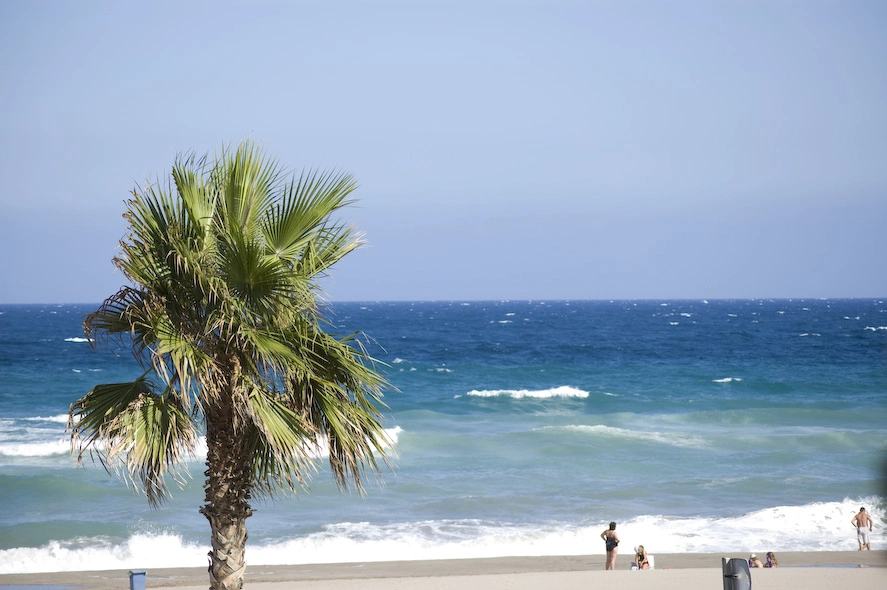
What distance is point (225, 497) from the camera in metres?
7.23

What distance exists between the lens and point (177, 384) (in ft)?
24.2

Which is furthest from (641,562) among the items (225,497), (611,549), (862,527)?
(225,497)

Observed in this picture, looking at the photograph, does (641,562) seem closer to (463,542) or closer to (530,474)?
(463,542)

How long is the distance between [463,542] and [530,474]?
7.28m

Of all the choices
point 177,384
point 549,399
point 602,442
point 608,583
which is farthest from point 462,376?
point 177,384

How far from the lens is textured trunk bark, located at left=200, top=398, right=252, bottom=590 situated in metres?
7.24

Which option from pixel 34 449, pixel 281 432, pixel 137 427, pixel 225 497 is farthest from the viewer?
pixel 34 449

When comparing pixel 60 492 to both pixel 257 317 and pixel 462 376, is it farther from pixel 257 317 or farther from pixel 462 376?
pixel 462 376

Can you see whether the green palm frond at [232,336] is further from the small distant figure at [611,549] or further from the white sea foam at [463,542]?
the white sea foam at [463,542]

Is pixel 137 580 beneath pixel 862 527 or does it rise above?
above

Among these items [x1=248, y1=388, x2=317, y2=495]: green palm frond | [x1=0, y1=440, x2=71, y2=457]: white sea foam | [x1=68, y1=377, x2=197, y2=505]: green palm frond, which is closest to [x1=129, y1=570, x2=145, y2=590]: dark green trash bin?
[x1=68, y1=377, x2=197, y2=505]: green palm frond

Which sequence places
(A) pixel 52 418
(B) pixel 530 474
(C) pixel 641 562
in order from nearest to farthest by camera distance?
(C) pixel 641 562
(B) pixel 530 474
(A) pixel 52 418

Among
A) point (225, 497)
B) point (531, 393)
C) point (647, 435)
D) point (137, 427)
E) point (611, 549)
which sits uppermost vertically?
point (531, 393)

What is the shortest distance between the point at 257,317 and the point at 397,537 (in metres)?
13.3
